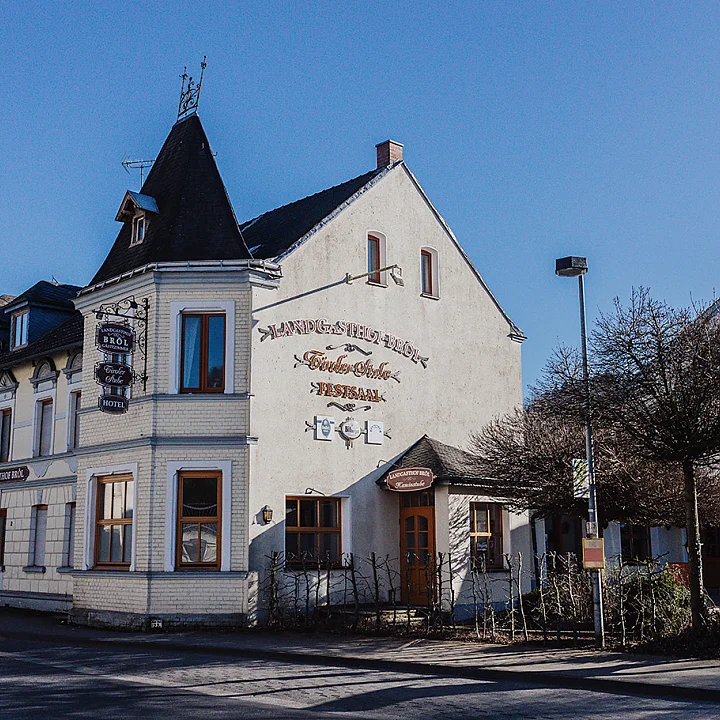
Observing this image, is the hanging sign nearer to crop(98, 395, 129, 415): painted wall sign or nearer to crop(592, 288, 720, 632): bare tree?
crop(592, 288, 720, 632): bare tree

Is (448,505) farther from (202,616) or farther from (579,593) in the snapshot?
(202,616)

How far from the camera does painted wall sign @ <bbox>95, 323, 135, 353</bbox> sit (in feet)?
64.0

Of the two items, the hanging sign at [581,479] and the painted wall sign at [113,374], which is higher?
the painted wall sign at [113,374]

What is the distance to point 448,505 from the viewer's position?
21219mm

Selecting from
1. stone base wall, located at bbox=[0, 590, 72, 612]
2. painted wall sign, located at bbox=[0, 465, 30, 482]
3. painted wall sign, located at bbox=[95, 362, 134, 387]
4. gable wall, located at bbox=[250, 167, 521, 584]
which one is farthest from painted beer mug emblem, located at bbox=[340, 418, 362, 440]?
painted wall sign, located at bbox=[0, 465, 30, 482]

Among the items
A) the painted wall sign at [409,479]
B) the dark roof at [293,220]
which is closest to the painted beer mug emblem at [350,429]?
the painted wall sign at [409,479]

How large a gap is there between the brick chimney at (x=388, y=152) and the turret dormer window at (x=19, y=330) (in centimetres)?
1162

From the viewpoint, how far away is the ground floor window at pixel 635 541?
100.0 ft

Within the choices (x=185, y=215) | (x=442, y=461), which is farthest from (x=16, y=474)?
(x=442, y=461)

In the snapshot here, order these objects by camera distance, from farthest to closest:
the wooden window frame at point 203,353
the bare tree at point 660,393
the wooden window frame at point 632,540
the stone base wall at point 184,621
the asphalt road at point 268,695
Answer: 1. the wooden window frame at point 632,540
2. the wooden window frame at point 203,353
3. the stone base wall at point 184,621
4. the bare tree at point 660,393
5. the asphalt road at point 268,695

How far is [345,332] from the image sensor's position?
22.1m

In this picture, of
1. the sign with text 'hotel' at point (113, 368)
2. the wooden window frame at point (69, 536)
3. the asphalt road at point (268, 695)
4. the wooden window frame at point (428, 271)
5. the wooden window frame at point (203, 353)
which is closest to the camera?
the asphalt road at point (268, 695)

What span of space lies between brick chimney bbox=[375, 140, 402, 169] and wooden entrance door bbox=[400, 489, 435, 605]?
360 inches

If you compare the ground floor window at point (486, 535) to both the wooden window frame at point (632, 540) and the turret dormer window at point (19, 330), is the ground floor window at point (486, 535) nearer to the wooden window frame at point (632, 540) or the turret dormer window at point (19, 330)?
the wooden window frame at point (632, 540)
